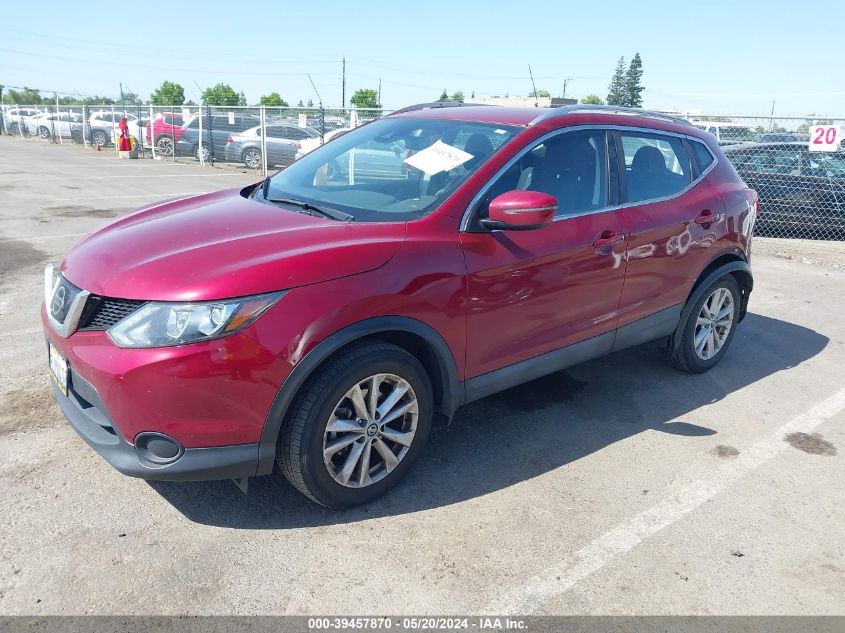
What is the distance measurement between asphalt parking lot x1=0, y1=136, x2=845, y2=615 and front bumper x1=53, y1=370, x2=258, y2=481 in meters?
0.37

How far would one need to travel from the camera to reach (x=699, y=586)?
2.77 m

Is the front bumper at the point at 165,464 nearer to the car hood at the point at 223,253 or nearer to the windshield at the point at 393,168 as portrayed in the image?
the car hood at the point at 223,253

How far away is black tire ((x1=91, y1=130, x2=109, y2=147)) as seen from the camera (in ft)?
93.3

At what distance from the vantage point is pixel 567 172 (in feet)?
12.6

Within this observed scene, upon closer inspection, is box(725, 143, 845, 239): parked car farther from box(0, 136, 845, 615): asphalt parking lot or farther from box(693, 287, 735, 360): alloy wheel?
box(0, 136, 845, 615): asphalt parking lot

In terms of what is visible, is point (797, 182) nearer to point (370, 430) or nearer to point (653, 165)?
point (653, 165)

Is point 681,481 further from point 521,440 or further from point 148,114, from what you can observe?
point 148,114

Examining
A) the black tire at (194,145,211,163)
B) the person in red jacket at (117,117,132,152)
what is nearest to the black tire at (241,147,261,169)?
the black tire at (194,145,211,163)

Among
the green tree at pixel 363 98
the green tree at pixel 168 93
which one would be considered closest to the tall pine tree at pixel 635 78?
the green tree at pixel 363 98

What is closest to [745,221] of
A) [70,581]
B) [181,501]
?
[181,501]

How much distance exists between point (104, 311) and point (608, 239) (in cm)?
270

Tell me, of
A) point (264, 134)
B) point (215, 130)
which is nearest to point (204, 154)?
point (215, 130)

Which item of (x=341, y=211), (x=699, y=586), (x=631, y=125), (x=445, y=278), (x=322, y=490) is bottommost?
(x=699, y=586)

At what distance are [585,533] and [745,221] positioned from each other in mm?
3030
